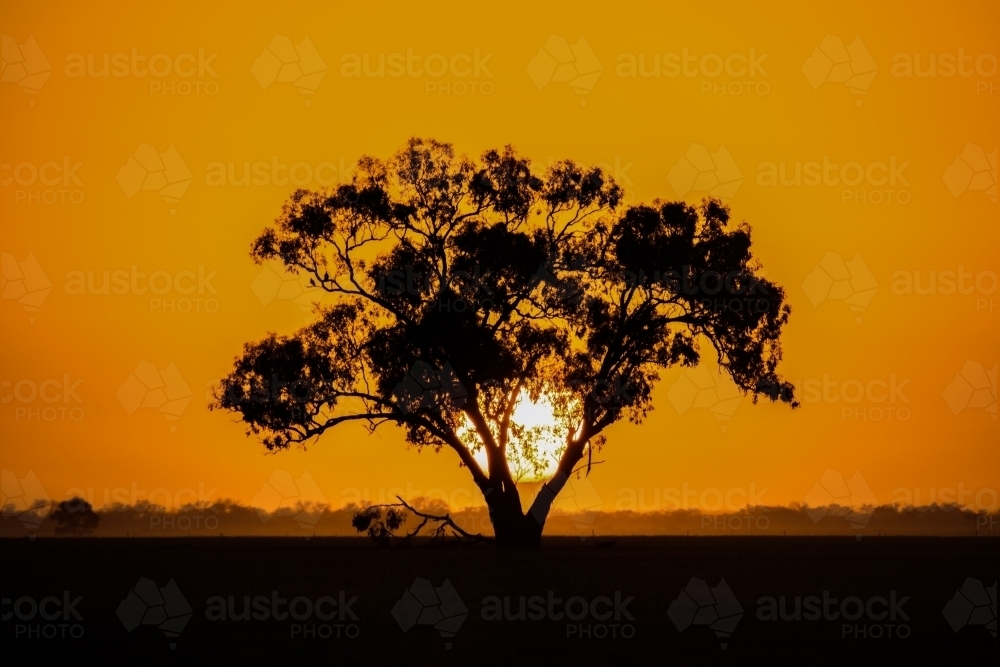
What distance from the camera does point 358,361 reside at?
5712 centimetres

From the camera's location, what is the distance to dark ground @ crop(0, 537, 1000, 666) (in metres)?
22.7

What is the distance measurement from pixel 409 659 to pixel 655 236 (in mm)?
36122

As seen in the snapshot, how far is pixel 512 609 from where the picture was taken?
29.4 meters

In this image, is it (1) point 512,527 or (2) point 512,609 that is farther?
(1) point 512,527

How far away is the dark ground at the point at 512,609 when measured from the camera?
2272cm

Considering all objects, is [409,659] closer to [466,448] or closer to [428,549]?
[466,448]
